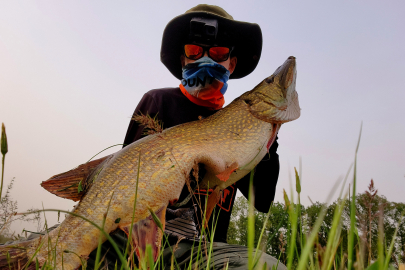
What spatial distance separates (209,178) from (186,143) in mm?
340

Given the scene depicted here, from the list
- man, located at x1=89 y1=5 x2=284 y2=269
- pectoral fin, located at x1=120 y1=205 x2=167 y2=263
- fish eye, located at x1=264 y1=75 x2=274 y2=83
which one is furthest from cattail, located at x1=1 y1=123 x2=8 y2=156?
fish eye, located at x1=264 y1=75 x2=274 y2=83

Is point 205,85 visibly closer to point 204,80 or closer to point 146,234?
point 204,80

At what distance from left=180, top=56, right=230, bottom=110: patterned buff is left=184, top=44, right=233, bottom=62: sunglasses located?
124 mm

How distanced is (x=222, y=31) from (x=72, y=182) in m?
2.72

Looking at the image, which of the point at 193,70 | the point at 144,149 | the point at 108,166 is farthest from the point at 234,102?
the point at 108,166

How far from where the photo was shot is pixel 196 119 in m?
3.12

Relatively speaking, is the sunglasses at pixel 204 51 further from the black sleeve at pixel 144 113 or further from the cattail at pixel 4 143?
the cattail at pixel 4 143

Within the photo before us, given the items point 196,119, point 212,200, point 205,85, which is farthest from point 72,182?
point 205,85

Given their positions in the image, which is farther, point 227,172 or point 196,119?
point 196,119

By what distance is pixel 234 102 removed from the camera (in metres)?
2.63

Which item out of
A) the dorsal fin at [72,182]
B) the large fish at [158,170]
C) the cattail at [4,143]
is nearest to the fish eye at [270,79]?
the large fish at [158,170]

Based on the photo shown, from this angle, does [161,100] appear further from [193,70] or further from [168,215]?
[168,215]

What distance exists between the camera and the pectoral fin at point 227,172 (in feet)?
6.13

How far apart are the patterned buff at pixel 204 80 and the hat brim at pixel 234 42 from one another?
0.74m
